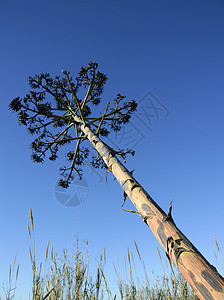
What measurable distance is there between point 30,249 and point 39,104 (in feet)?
11.1

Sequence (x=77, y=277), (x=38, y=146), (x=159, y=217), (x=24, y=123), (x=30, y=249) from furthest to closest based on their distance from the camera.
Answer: (x=38, y=146) → (x=24, y=123) → (x=77, y=277) → (x=30, y=249) → (x=159, y=217)

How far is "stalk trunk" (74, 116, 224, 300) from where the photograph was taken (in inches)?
51.4

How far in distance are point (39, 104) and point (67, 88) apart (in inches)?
34.9

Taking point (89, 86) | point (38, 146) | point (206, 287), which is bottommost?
point (206, 287)

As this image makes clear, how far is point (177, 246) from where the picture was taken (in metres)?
1.60

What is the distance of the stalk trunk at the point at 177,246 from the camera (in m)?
1.31

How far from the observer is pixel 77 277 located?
8.60 feet

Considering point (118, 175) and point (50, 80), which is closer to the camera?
point (118, 175)

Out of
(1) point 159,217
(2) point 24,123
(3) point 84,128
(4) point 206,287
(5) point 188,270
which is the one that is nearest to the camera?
(4) point 206,287

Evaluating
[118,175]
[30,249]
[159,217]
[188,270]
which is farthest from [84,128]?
[188,270]

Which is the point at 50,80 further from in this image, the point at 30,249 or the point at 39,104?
the point at 30,249

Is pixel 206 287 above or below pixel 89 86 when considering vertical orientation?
below

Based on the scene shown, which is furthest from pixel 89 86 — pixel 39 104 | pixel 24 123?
pixel 24 123

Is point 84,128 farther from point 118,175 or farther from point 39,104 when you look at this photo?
point 118,175
